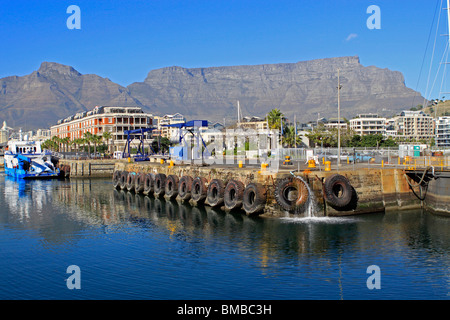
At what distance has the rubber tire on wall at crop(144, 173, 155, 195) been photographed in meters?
55.8

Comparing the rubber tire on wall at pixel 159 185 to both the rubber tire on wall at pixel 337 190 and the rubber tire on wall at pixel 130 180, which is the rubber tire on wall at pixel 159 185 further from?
the rubber tire on wall at pixel 337 190

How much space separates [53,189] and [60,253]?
42152mm

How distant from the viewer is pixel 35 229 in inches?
1383

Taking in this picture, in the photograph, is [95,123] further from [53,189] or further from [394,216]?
[394,216]

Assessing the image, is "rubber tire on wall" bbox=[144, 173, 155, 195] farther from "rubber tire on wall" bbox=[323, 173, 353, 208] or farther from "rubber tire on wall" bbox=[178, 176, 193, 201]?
"rubber tire on wall" bbox=[323, 173, 353, 208]

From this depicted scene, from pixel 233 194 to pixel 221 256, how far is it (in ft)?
43.9

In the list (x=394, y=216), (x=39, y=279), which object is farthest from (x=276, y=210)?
(x=39, y=279)

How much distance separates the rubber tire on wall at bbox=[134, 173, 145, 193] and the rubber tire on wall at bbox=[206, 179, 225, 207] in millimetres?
18915

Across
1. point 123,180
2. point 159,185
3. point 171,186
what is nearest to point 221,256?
point 171,186

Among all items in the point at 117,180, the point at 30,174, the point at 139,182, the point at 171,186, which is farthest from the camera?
the point at 30,174

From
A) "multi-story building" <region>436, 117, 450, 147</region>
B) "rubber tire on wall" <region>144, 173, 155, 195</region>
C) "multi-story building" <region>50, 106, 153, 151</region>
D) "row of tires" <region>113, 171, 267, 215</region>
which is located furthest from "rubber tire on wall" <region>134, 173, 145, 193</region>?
"multi-story building" <region>50, 106, 153, 151</region>

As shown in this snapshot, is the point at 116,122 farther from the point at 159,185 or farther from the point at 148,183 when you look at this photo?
the point at 159,185

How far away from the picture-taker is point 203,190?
43844 mm

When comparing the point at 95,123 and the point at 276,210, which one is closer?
the point at 276,210
